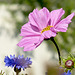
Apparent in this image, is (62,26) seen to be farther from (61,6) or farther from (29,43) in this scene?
(61,6)

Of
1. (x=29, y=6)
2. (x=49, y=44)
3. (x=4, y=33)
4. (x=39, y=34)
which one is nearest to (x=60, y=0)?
(x=29, y=6)

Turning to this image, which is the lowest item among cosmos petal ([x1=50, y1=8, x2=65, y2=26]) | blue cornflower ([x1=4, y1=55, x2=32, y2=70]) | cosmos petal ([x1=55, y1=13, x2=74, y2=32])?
blue cornflower ([x1=4, y1=55, x2=32, y2=70])

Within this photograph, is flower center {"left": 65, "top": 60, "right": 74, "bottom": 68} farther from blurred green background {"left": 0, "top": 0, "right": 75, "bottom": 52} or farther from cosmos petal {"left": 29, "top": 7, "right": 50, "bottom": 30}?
blurred green background {"left": 0, "top": 0, "right": 75, "bottom": 52}

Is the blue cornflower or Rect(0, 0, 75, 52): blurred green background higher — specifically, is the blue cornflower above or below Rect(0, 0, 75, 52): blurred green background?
below

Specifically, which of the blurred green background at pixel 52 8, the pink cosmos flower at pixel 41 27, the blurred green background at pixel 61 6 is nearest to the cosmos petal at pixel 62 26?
the pink cosmos flower at pixel 41 27

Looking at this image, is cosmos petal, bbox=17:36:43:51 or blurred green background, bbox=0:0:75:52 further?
blurred green background, bbox=0:0:75:52

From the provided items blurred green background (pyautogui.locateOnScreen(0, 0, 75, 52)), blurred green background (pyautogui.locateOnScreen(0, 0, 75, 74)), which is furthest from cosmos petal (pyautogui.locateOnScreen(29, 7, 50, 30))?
blurred green background (pyautogui.locateOnScreen(0, 0, 75, 52))

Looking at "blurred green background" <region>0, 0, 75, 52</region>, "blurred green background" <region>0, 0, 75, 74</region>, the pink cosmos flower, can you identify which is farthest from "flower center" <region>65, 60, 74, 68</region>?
"blurred green background" <region>0, 0, 75, 52</region>

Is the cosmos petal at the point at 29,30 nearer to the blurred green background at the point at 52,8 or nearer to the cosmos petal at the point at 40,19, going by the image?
the cosmos petal at the point at 40,19

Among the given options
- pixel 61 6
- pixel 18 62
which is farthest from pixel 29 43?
pixel 61 6
